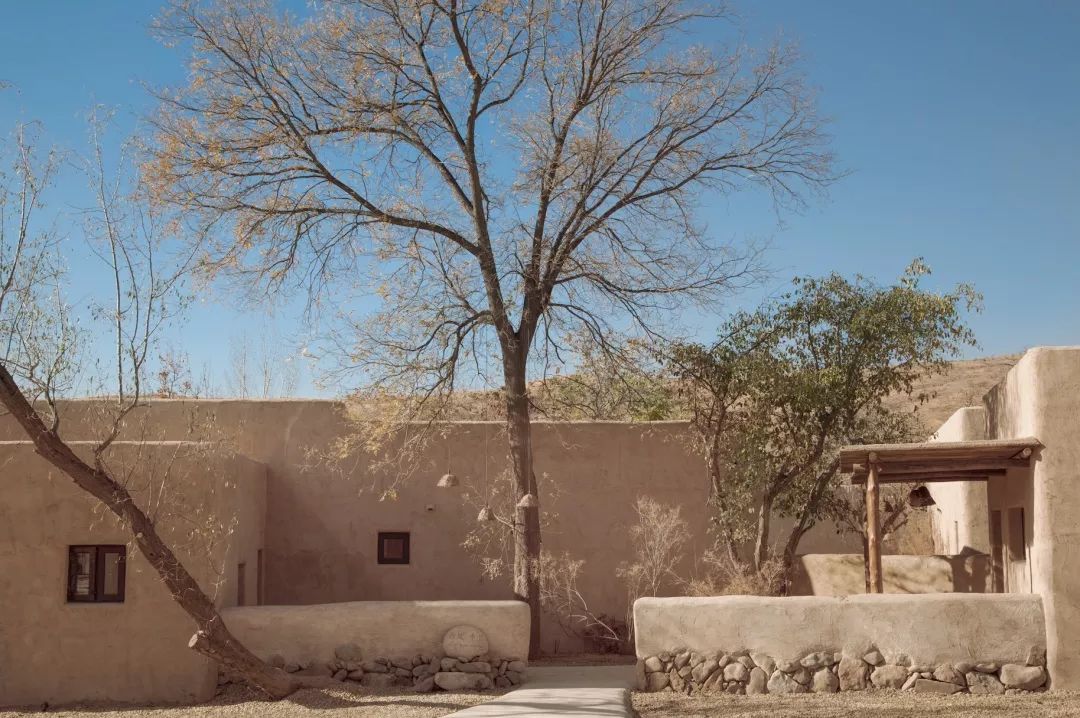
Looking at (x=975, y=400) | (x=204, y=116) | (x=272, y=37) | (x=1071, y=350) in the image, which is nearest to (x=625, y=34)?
(x=272, y=37)

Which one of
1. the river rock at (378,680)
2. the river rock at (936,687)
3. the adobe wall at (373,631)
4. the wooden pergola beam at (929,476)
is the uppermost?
the wooden pergola beam at (929,476)

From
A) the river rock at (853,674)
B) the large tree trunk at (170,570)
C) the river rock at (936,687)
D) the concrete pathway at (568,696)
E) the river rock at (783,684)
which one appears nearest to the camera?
the concrete pathway at (568,696)

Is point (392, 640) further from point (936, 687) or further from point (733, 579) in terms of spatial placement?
point (936, 687)

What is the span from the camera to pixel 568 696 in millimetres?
11328

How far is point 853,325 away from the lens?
15477mm

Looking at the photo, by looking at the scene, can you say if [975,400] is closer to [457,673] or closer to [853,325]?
[853,325]

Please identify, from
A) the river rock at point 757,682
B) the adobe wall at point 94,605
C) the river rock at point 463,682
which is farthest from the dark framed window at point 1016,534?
the adobe wall at point 94,605

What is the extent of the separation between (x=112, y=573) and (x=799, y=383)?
32.4ft

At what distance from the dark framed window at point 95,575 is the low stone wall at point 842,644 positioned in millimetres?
6562

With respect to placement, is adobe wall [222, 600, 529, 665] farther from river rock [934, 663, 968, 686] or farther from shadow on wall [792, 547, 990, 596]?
shadow on wall [792, 547, 990, 596]

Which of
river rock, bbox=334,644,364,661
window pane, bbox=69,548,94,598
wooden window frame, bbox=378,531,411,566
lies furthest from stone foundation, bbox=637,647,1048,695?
window pane, bbox=69,548,94,598

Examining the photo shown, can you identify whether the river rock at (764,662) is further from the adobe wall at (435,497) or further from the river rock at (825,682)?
the adobe wall at (435,497)

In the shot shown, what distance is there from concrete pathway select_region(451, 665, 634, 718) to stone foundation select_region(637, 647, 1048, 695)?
630 millimetres

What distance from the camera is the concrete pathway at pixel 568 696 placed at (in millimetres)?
10164
